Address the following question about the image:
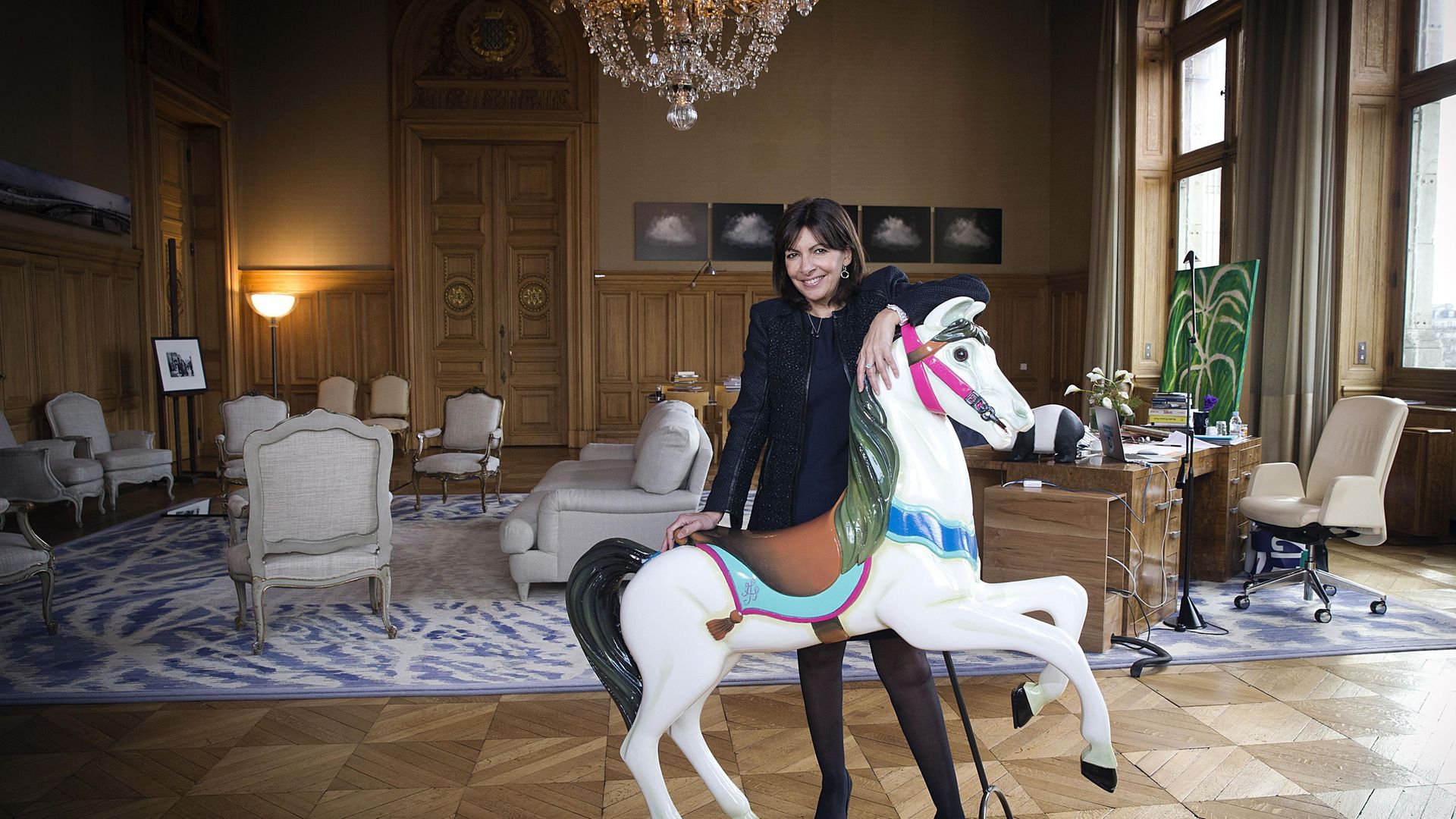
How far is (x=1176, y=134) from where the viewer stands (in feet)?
29.3

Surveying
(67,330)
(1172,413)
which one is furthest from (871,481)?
(67,330)

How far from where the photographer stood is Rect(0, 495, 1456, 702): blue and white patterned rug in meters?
3.64

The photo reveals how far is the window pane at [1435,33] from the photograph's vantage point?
624 cm

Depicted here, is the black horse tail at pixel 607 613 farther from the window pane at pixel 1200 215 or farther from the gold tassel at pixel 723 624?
the window pane at pixel 1200 215

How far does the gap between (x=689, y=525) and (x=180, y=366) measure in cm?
868

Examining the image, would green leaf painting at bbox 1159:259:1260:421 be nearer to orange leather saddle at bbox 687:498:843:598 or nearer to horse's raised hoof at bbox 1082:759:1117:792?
horse's raised hoof at bbox 1082:759:1117:792

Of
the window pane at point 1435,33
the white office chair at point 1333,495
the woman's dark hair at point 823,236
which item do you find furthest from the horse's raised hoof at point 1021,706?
the window pane at point 1435,33

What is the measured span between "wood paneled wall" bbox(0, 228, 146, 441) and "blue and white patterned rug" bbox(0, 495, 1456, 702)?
9.10ft

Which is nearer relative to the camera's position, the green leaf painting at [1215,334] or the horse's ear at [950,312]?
the horse's ear at [950,312]

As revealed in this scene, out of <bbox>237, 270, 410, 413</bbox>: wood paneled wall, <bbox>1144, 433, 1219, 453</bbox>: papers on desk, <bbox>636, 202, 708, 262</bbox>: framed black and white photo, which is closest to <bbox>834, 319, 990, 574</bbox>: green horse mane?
<bbox>1144, 433, 1219, 453</bbox>: papers on desk

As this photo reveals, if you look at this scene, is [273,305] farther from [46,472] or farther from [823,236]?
[823,236]

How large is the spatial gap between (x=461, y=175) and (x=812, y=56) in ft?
14.0

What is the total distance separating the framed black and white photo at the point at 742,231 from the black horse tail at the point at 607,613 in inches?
359

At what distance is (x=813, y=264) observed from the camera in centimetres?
193
